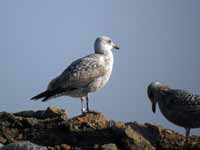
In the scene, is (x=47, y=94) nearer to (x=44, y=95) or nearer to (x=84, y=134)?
(x=44, y=95)

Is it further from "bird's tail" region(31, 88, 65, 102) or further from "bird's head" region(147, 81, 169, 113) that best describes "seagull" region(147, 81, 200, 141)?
"bird's tail" region(31, 88, 65, 102)

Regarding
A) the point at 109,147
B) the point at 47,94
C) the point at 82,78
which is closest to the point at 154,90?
the point at 82,78

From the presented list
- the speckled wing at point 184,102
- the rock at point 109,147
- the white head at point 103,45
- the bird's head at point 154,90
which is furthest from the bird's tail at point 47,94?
the rock at point 109,147

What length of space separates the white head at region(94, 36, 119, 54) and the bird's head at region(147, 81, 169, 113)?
144 inches

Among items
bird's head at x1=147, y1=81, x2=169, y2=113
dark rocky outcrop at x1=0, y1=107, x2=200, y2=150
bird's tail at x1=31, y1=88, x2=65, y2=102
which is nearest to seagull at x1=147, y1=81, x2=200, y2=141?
bird's head at x1=147, y1=81, x2=169, y2=113

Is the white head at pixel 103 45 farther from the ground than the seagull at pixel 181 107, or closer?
farther from the ground

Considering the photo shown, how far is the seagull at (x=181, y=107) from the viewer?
49.9 ft

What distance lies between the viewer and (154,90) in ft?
54.9

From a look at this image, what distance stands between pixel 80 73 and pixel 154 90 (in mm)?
3017

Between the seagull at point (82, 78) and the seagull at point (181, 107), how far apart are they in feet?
9.22

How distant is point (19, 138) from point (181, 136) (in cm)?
415

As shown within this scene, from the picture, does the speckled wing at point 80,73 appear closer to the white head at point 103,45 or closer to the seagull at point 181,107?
the white head at point 103,45

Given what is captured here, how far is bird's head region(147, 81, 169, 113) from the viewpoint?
16.5 metres

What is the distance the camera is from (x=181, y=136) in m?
13.9
